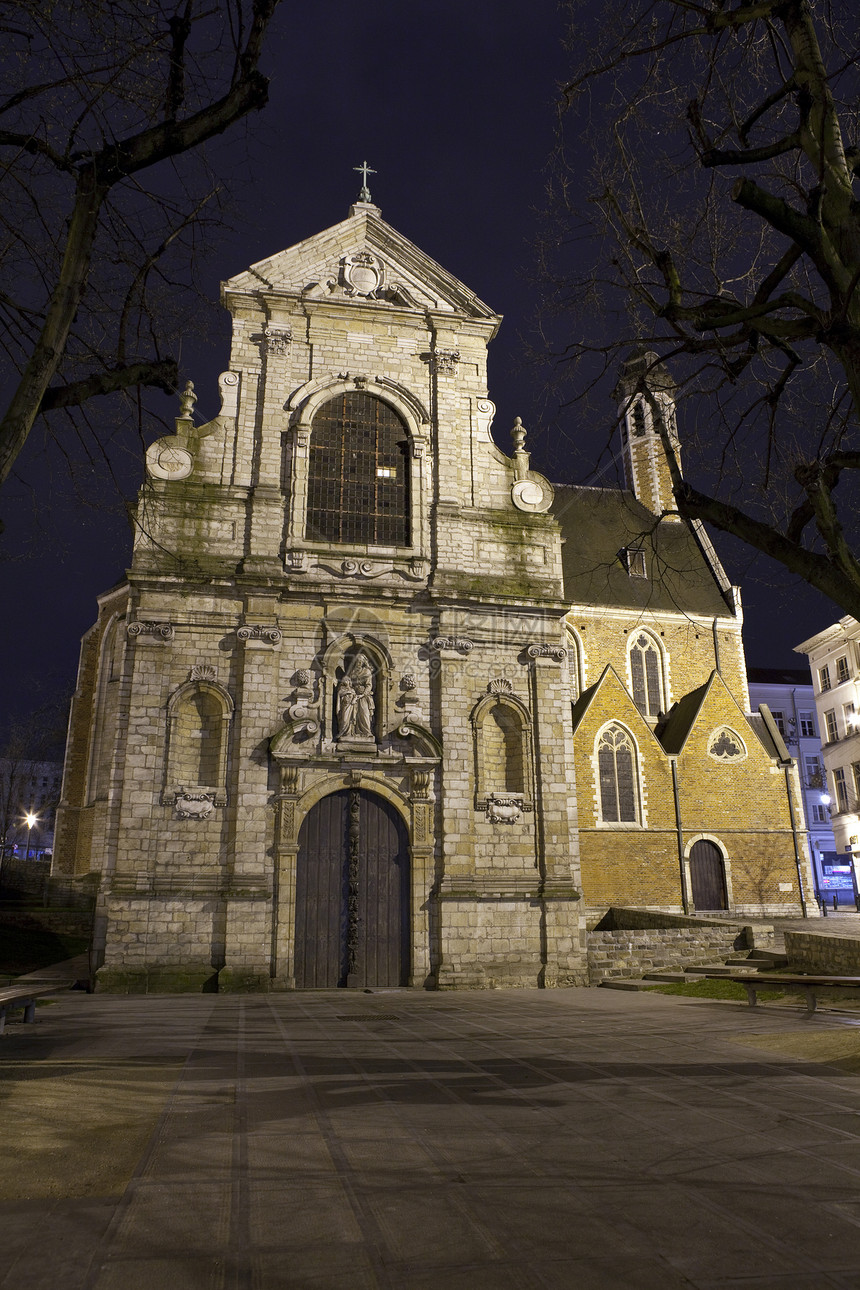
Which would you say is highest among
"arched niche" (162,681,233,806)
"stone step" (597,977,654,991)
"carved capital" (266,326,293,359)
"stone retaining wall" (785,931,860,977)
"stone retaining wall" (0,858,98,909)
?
"carved capital" (266,326,293,359)

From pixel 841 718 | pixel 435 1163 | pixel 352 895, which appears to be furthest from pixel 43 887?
pixel 841 718

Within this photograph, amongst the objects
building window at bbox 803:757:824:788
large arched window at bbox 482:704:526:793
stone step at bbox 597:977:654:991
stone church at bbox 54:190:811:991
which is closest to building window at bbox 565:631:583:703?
stone church at bbox 54:190:811:991

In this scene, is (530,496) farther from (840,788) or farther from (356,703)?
(840,788)

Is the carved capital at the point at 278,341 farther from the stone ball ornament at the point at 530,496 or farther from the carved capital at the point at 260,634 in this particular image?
the carved capital at the point at 260,634

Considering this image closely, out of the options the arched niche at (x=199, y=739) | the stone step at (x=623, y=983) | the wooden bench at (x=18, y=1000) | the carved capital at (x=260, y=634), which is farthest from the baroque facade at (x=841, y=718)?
the wooden bench at (x=18, y=1000)

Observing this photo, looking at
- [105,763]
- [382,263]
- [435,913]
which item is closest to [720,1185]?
[435,913]

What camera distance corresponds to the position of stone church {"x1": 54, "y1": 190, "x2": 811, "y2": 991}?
51.2 feet

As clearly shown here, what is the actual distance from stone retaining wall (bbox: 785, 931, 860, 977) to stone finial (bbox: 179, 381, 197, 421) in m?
14.3

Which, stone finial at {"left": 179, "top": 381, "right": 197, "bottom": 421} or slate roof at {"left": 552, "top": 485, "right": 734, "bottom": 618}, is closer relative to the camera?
stone finial at {"left": 179, "top": 381, "right": 197, "bottom": 421}

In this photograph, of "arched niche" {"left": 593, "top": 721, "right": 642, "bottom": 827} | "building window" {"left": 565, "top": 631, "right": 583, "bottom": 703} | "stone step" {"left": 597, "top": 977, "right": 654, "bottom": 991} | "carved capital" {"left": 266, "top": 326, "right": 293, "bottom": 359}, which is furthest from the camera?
"building window" {"left": 565, "top": 631, "right": 583, "bottom": 703}

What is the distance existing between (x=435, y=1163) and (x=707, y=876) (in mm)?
24891

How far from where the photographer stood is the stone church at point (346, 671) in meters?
15.6

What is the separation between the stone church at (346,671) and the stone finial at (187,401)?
10 cm

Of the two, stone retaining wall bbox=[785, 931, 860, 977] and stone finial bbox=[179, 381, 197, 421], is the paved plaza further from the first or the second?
stone finial bbox=[179, 381, 197, 421]
